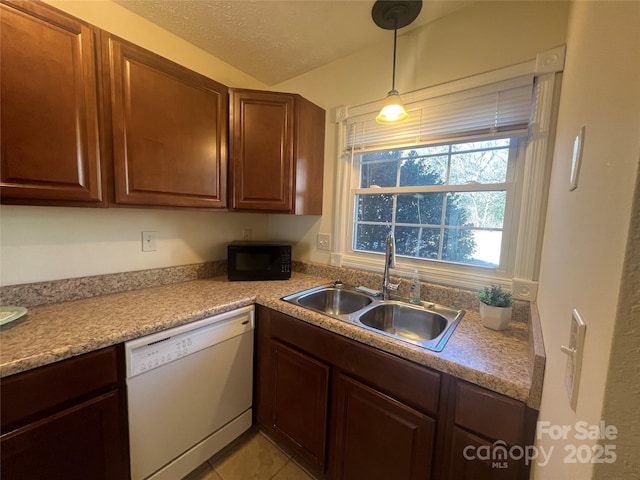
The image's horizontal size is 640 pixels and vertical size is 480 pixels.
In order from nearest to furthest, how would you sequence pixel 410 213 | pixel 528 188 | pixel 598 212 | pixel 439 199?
pixel 598 212 < pixel 528 188 < pixel 439 199 < pixel 410 213

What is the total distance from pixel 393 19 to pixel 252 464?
251cm

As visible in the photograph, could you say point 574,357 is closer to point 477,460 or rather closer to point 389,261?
point 477,460

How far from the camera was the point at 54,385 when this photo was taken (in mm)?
844

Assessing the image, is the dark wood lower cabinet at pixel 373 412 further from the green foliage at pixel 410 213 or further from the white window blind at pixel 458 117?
the white window blind at pixel 458 117

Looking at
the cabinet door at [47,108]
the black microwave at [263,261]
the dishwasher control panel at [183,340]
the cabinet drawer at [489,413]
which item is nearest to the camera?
the cabinet drawer at [489,413]

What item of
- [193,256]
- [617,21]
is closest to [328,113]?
[193,256]

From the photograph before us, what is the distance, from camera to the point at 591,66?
0.56 meters

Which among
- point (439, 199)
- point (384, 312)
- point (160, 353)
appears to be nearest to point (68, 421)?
point (160, 353)

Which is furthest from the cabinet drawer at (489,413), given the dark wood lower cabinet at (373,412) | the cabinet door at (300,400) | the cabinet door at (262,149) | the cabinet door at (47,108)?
the cabinet door at (47,108)

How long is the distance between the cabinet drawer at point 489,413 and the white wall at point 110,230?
5.62ft

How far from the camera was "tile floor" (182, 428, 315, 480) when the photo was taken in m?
1.33

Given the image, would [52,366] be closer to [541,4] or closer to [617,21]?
[617,21]

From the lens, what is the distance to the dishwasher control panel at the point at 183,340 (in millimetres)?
1023

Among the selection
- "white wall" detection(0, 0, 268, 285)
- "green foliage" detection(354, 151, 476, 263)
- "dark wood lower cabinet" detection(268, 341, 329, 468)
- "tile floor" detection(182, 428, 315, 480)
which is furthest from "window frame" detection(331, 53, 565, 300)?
"white wall" detection(0, 0, 268, 285)
